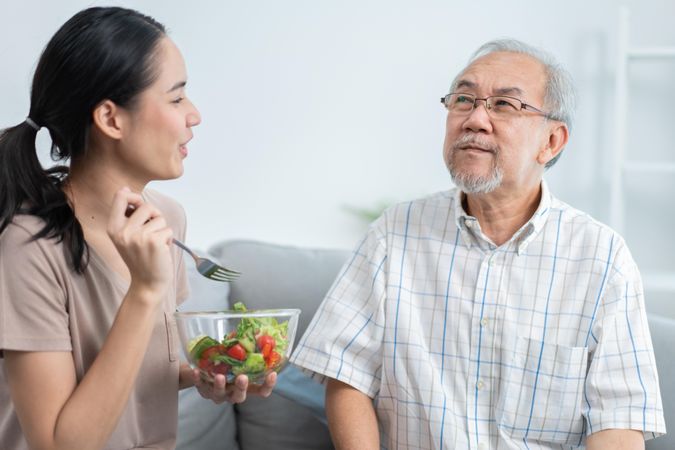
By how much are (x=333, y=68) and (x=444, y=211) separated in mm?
1407

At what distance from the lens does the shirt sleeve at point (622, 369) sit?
1.67m

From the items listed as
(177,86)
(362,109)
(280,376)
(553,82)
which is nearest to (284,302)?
(280,376)

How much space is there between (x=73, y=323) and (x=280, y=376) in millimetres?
955

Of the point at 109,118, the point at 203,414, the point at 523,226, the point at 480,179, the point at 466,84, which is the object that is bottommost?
the point at 203,414

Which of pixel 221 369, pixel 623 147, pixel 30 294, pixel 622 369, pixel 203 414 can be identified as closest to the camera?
pixel 30 294

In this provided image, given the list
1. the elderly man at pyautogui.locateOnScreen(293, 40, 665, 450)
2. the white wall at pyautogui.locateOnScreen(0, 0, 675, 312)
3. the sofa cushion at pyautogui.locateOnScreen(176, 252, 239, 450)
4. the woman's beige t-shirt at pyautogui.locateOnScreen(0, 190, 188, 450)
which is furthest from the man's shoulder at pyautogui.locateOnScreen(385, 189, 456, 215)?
the white wall at pyautogui.locateOnScreen(0, 0, 675, 312)

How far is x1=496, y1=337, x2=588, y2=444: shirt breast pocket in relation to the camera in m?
1.75

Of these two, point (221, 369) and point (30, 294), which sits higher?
point (30, 294)

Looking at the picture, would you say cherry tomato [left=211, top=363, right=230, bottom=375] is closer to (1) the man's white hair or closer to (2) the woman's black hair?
(2) the woman's black hair

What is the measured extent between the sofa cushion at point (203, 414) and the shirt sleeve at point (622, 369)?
0.93 m

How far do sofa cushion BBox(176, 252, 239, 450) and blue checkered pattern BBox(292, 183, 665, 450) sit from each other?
0.40 m

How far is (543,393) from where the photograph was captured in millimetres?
1763

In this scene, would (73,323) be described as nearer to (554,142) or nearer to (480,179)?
(480,179)

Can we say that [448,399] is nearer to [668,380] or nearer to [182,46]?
[668,380]
